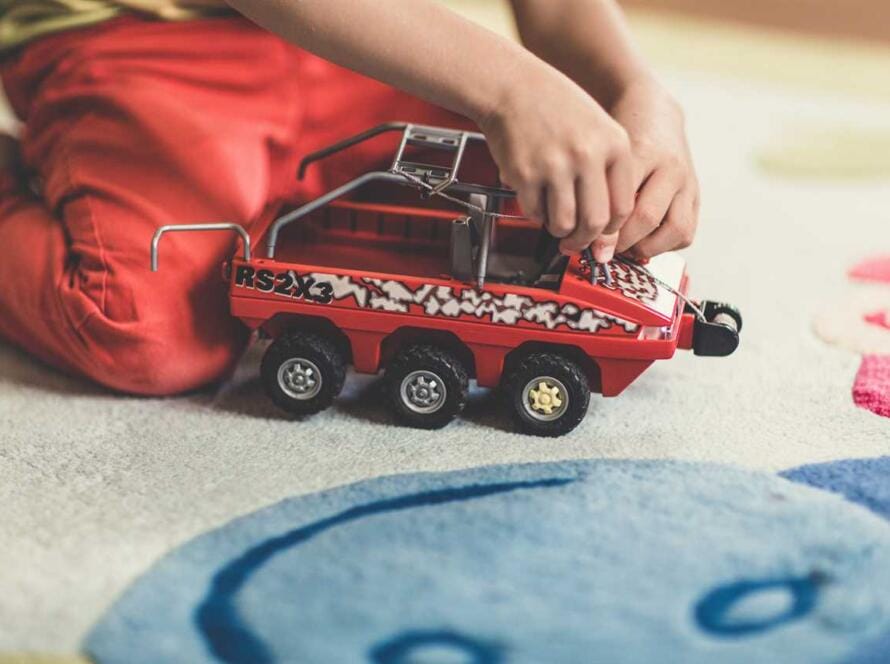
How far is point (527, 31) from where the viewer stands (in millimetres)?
954

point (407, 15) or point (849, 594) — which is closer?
point (849, 594)

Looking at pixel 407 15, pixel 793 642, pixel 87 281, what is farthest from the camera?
pixel 87 281

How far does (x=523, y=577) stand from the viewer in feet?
2.03

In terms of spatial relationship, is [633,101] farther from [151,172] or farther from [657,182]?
[151,172]

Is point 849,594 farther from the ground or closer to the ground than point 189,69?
closer to the ground

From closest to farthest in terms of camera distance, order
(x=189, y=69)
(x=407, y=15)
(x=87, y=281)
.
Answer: (x=407, y=15) < (x=87, y=281) < (x=189, y=69)

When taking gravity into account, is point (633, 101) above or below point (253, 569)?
above

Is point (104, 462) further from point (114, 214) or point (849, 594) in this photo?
point (849, 594)

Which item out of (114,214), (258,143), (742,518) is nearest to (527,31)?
(258,143)

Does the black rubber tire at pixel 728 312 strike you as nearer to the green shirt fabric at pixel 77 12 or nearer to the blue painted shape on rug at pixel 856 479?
Answer: the blue painted shape on rug at pixel 856 479

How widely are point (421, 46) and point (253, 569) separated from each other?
34 centimetres

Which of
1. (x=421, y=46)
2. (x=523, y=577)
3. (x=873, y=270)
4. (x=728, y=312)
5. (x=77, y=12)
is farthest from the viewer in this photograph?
(x=873, y=270)

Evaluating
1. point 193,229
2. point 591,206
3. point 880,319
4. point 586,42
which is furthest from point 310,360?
point 880,319

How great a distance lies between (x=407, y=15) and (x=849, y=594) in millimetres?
436
